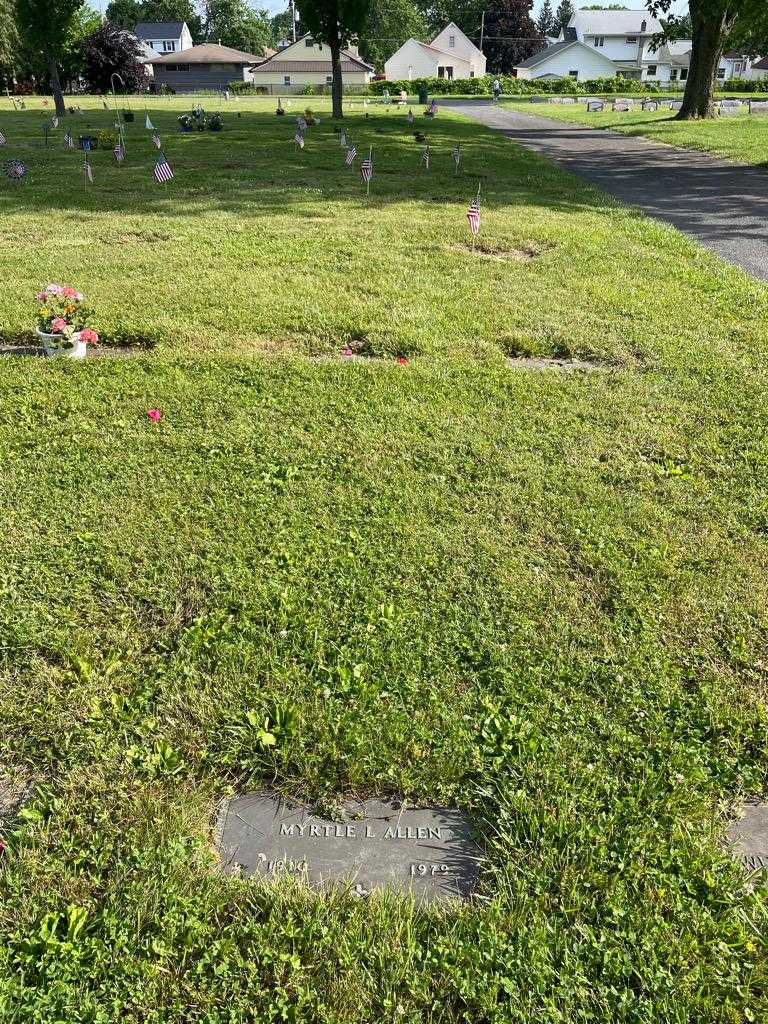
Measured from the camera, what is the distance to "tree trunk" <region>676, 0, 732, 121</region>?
74.4ft

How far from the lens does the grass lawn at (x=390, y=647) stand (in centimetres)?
195

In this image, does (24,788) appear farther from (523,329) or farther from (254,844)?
(523,329)

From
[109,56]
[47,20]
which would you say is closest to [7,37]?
[109,56]

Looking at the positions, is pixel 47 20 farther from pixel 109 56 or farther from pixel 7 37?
pixel 7 37

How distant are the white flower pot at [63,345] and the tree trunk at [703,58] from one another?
23.4m

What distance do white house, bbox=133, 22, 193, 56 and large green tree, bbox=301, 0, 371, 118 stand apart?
81.6 metres

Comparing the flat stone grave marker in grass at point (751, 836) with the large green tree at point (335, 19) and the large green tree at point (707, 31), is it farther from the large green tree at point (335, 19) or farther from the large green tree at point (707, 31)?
the large green tree at point (335, 19)

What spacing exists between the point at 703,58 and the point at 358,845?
30.7 metres

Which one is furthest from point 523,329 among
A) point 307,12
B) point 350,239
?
point 307,12

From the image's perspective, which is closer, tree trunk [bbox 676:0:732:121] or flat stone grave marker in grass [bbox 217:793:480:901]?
flat stone grave marker in grass [bbox 217:793:480:901]

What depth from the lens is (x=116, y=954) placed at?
1938 mm

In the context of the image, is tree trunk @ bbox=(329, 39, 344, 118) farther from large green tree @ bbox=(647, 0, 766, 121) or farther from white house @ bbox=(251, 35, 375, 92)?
white house @ bbox=(251, 35, 375, 92)

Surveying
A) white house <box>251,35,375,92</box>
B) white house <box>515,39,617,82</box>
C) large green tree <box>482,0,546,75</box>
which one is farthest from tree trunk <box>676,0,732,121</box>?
large green tree <box>482,0,546,75</box>

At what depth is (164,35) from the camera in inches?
3610
